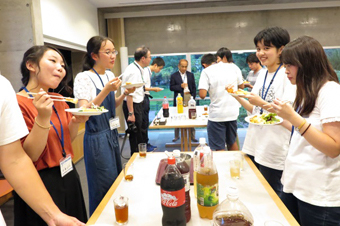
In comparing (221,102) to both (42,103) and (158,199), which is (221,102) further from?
(42,103)

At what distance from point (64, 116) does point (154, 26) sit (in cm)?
533

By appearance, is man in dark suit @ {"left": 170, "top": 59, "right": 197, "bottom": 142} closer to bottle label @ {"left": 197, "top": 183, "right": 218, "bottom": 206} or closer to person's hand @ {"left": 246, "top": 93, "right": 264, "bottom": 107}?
person's hand @ {"left": 246, "top": 93, "right": 264, "bottom": 107}

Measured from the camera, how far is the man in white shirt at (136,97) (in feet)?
12.6

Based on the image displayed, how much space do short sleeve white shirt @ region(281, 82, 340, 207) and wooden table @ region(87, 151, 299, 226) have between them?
170 millimetres

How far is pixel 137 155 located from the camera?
206cm

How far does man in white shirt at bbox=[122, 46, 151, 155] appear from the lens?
3.83 m

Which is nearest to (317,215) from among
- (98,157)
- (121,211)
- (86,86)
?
(121,211)

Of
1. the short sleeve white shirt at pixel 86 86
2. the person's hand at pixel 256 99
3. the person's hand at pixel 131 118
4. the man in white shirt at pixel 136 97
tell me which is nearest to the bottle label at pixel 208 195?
the person's hand at pixel 256 99

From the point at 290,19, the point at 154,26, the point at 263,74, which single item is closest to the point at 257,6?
the point at 290,19

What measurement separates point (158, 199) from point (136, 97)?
3.02 meters

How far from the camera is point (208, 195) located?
1070 millimetres

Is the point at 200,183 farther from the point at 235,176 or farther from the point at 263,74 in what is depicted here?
the point at 263,74

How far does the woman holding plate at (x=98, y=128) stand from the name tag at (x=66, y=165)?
17.8 inches

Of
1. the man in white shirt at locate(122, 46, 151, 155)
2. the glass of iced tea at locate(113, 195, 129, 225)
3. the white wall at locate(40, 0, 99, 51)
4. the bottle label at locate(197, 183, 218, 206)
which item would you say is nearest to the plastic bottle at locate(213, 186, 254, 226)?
the bottle label at locate(197, 183, 218, 206)
